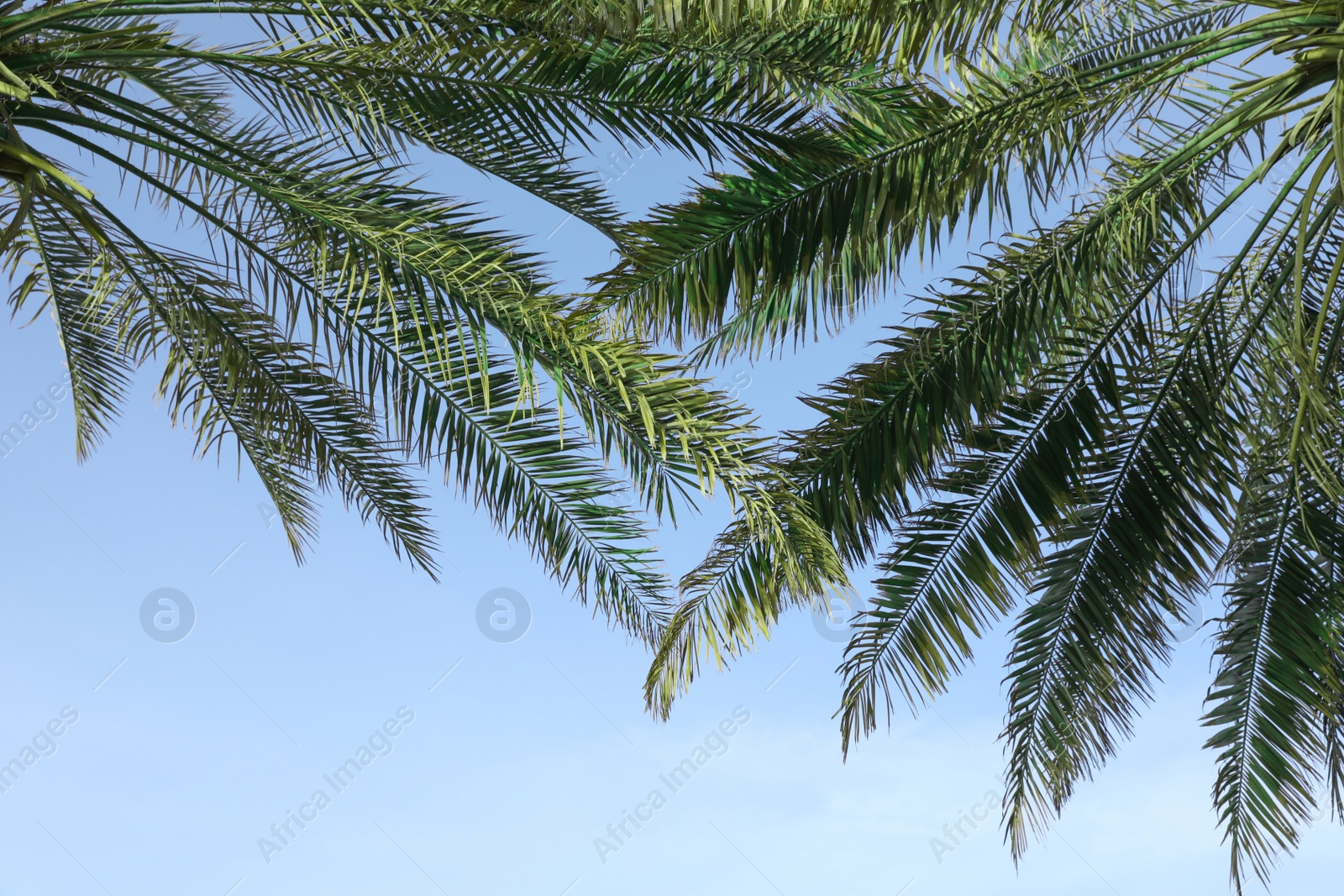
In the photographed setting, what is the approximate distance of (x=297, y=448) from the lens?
261 inches

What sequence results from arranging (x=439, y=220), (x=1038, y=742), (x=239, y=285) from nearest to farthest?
(x=439, y=220)
(x=239, y=285)
(x=1038, y=742)

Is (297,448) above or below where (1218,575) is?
below

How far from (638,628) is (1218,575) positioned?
3337mm

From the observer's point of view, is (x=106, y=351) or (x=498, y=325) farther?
(x=106, y=351)

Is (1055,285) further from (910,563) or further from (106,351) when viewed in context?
(106,351)

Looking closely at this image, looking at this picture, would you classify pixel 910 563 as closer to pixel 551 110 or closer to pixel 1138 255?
pixel 1138 255

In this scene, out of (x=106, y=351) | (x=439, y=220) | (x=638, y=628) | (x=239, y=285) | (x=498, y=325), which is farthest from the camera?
(x=106, y=351)

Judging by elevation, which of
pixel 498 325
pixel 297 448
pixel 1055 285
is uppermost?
pixel 1055 285

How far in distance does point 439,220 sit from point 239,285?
1.16m

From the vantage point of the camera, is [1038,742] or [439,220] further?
[1038,742]

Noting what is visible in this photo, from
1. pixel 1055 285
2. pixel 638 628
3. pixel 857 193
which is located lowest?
pixel 638 628

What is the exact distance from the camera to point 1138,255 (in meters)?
5.41

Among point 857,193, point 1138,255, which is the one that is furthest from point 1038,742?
point 857,193

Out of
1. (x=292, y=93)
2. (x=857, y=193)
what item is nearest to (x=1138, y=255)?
(x=857, y=193)
